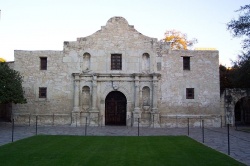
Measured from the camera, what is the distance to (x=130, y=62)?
24.0 meters

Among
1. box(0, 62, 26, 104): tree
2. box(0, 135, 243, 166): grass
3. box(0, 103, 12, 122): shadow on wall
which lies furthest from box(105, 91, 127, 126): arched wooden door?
Result: box(0, 135, 243, 166): grass

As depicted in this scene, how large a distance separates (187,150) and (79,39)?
16.1 m

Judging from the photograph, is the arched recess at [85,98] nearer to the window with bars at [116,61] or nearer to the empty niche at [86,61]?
the empty niche at [86,61]

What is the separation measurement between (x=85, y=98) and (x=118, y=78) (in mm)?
3283

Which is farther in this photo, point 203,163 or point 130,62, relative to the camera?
point 130,62

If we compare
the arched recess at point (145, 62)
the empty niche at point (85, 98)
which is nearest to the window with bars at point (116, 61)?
the arched recess at point (145, 62)

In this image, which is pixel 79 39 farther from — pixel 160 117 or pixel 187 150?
pixel 187 150

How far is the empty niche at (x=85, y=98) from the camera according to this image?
938 inches

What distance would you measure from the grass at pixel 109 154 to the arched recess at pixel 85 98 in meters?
11.4

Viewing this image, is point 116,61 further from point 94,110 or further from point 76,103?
point 76,103

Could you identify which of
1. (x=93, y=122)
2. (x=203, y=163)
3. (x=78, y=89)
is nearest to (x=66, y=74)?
(x=78, y=89)

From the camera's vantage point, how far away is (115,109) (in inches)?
951

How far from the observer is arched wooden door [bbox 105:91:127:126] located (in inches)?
945

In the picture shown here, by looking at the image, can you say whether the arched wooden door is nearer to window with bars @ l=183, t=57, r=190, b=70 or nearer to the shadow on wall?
window with bars @ l=183, t=57, r=190, b=70
